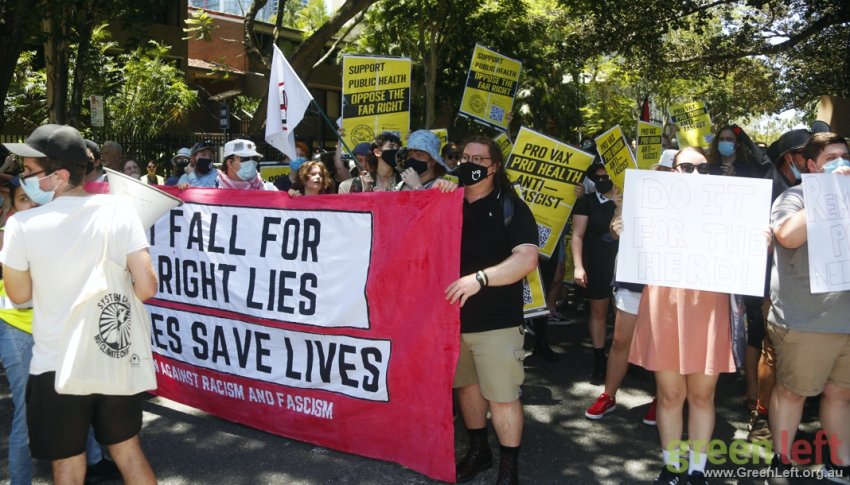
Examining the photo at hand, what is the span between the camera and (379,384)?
4129 millimetres

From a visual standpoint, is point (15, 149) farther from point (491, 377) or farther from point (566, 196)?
point (566, 196)

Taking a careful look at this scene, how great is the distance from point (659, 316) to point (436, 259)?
1.20 metres

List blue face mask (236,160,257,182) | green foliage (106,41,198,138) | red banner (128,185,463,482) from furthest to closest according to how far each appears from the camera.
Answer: green foliage (106,41,198,138) < blue face mask (236,160,257,182) < red banner (128,185,463,482)

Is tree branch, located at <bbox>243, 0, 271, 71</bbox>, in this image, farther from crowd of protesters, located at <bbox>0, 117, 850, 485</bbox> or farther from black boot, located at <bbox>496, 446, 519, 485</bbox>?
black boot, located at <bbox>496, 446, 519, 485</bbox>

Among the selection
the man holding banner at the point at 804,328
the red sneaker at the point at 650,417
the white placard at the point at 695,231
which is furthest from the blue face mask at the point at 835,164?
the red sneaker at the point at 650,417

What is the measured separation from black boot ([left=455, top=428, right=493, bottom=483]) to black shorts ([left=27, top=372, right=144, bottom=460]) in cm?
187

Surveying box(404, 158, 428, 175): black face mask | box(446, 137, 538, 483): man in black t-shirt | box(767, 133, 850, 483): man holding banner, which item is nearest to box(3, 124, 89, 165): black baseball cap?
box(446, 137, 538, 483): man in black t-shirt

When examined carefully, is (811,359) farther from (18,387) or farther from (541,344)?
(18,387)

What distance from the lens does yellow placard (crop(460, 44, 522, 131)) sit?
941 centimetres

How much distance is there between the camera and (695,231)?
145 inches

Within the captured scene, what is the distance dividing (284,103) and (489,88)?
14.7ft

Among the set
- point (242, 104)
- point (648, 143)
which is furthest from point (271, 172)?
point (242, 104)

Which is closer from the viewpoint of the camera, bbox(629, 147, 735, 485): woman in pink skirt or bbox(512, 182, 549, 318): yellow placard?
bbox(629, 147, 735, 485): woman in pink skirt

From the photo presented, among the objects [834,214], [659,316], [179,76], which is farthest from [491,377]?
[179,76]
